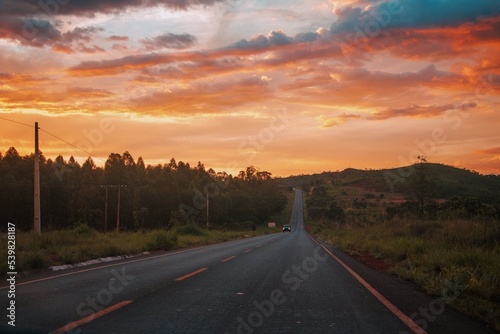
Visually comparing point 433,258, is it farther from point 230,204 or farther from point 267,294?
point 230,204

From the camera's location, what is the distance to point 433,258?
1296 centimetres

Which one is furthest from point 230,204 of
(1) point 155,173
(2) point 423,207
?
(2) point 423,207

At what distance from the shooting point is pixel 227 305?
7742mm

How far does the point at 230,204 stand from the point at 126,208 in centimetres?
4233

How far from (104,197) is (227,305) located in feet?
287

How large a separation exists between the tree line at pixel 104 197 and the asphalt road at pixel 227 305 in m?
52.4

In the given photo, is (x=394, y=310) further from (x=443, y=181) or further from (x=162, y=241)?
(x=443, y=181)

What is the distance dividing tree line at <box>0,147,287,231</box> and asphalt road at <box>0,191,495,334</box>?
5244 centimetres

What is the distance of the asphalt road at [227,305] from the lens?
245 inches

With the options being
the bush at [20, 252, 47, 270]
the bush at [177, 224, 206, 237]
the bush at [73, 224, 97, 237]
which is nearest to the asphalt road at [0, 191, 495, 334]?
the bush at [20, 252, 47, 270]

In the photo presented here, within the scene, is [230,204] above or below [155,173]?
below

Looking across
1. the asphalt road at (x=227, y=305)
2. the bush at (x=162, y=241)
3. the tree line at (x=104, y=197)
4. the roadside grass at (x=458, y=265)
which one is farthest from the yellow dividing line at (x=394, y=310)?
the tree line at (x=104, y=197)

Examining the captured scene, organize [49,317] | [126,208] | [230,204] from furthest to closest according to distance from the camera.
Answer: [230,204], [126,208], [49,317]

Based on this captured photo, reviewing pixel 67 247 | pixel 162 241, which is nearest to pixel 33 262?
pixel 67 247
